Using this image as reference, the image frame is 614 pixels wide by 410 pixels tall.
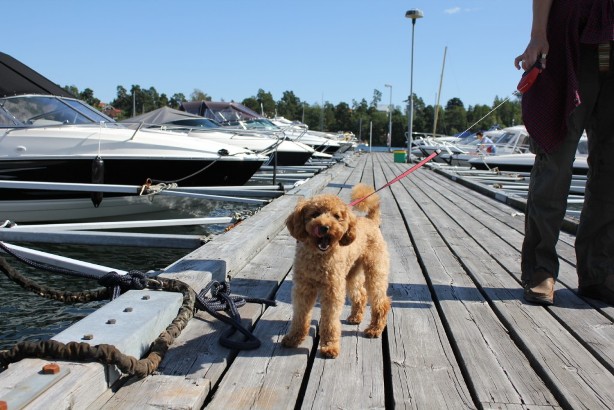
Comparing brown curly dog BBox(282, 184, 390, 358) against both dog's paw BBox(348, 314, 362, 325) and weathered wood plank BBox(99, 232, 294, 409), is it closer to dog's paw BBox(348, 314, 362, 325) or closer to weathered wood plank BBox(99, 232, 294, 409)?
dog's paw BBox(348, 314, 362, 325)

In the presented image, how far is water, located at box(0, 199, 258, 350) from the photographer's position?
4.79 m

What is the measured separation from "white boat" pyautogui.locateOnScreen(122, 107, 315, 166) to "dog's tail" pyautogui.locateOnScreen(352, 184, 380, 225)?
29.1ft

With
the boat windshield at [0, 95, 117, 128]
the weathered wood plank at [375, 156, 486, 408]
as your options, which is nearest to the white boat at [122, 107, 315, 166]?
the boat windshield at [0, 95, 117, 128]

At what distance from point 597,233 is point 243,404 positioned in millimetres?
2564

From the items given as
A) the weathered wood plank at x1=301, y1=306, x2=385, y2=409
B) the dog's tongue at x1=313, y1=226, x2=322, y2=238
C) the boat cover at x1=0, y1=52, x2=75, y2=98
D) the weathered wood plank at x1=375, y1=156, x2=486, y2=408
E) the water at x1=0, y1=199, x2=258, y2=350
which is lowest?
the water at x1=0, y1=199, x2=258, y2=350

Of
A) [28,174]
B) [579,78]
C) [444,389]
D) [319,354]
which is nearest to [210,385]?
[319,354]

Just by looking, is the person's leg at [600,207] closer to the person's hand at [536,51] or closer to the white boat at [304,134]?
the person's hand at [536,51]

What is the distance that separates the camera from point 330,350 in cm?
247

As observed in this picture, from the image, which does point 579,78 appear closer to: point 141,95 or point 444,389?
point 444,389

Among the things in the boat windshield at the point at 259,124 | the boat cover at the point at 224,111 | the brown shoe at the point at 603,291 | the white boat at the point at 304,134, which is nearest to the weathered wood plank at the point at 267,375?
the brown shoe at the point at 603,291

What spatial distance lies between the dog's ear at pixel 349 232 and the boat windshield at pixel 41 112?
7909 millimetres

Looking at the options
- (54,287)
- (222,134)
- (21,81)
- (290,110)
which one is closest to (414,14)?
(222,134)

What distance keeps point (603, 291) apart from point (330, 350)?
1933 millimetres

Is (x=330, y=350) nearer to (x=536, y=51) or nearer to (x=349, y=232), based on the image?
(x=349, y=232)
